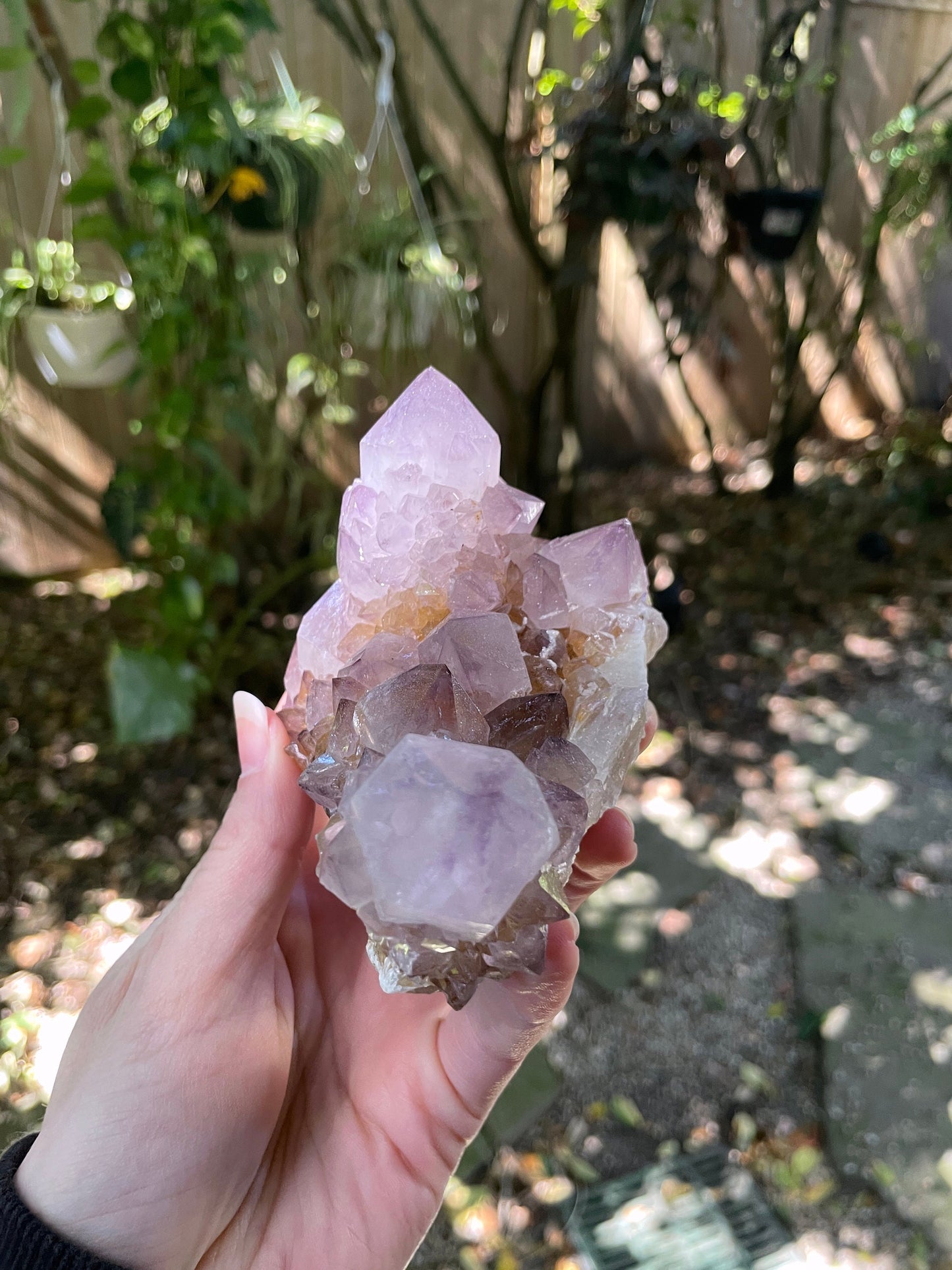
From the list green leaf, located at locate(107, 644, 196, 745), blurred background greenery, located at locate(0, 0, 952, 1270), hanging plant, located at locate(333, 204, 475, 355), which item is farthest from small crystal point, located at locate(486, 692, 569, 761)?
hanging plant, located at locate(333, 204, 475, 355)

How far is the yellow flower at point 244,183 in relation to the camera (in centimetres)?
218

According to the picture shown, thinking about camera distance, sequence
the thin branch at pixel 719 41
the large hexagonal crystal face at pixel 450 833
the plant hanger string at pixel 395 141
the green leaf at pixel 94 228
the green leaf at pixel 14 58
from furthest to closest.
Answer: the thin branch at pixel 719 41, the plant hanger string at pixel 395 141, the green leaf at pixel 94 228, the green leaf at pixel 14 58, the large hexagonal crystal face at pixel 450 833

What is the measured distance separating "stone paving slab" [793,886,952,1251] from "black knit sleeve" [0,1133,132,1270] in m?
1.62

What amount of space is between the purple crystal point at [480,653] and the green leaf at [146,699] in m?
1.50

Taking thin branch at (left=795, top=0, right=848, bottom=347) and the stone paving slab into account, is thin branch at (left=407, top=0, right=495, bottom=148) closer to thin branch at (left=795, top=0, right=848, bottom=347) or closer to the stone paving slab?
thin branch at (left=795, top=0, right=848, bottom=347)

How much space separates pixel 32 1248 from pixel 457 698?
71 cm

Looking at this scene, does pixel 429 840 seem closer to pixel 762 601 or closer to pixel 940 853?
pixel 940 853

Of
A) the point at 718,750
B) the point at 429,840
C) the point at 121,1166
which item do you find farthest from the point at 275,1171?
the point at 718,750

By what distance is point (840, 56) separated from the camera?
147 inches

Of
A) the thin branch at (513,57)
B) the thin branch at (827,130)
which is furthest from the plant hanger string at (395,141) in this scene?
the thin branch at (827,130)

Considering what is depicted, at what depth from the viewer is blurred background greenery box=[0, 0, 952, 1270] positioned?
2.03 meters

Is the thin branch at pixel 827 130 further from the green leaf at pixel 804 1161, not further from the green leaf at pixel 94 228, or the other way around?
the green leaf at pixel 804 1161

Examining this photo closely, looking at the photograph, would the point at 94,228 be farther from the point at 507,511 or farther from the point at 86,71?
the point at 507,511

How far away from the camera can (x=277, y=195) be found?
7.98ft
